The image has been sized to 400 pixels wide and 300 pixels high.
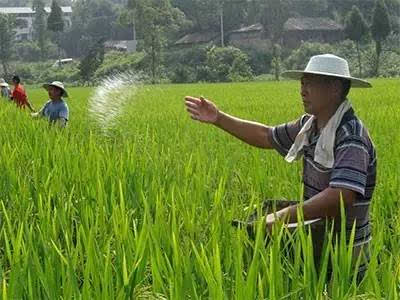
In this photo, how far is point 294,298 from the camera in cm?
153

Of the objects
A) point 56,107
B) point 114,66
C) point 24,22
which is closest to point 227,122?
point 56,107

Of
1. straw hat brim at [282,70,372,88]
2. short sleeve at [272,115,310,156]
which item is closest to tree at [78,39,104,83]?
short sleeve at [272,115,310,156]

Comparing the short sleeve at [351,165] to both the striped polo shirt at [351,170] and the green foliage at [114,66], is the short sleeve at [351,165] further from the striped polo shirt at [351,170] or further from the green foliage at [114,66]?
the green foliage at [114,66]

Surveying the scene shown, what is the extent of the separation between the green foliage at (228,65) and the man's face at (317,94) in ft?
126

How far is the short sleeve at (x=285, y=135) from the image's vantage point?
2656 mm

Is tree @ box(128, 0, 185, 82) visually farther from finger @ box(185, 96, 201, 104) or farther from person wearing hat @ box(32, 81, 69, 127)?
finger @ box(185, 96, 201, 104)

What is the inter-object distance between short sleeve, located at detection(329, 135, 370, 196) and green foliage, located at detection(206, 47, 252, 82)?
38.4 meters

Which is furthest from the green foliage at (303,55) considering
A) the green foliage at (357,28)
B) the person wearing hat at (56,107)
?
the person wearing hat at (56,107)

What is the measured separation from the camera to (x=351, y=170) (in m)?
2.10

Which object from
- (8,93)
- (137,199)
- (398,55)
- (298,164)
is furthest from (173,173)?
(398,55)

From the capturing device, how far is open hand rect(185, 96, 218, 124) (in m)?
2.83

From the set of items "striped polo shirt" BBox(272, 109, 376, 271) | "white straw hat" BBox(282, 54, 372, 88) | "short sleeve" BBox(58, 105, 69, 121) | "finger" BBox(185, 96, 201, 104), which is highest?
"white straw hat" BBox(282, 54, 372, 88)

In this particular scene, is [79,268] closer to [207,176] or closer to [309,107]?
[309,107]

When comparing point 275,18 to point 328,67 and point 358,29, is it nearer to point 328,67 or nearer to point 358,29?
point 358,29
